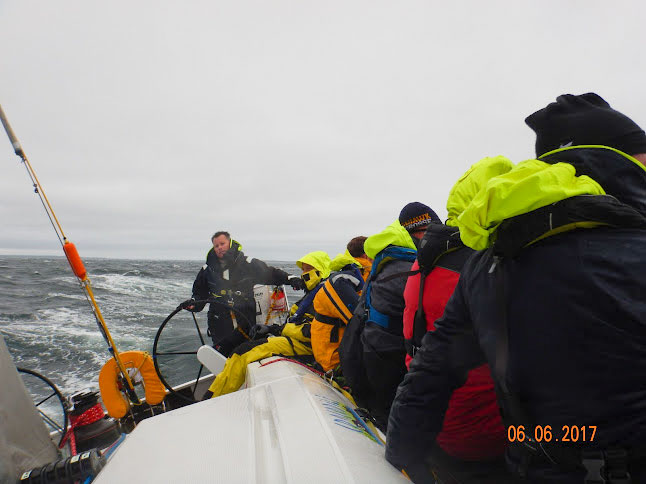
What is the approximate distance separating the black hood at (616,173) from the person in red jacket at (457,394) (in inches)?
18.4

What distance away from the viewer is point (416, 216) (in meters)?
1.99

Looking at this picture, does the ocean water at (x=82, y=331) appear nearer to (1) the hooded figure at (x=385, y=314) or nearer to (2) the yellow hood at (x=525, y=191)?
(1) the hooded figure at (x=385, y=314)

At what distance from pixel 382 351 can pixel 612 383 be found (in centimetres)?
116

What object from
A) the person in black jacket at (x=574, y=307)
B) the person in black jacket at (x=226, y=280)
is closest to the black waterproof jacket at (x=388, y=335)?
the person in black jacket at (x=574, y=307)

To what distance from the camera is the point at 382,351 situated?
172 cm

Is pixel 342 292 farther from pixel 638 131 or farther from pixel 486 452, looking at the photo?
pixel 638 131

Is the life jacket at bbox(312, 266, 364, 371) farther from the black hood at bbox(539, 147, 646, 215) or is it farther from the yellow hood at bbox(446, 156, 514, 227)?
the black hood at bbox(539, 147, 646, 215)

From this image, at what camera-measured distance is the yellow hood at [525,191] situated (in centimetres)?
66

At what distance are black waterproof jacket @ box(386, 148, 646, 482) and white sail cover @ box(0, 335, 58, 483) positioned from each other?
6.83ft

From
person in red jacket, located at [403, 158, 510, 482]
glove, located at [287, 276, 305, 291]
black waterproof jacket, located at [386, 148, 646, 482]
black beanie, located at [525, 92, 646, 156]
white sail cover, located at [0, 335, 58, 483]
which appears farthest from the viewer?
glove, located at [287, 276, 305, 291]

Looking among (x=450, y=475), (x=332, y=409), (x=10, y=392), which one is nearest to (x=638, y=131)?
(x=450, y=475)

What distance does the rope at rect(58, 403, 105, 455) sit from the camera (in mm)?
2797
